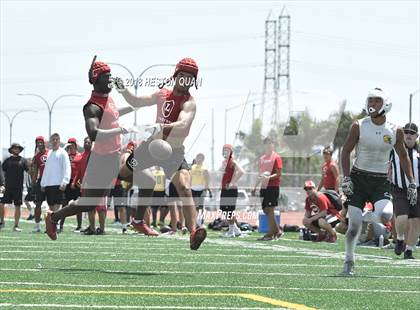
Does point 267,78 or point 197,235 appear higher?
point 267,78

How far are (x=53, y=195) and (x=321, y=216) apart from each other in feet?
17.9

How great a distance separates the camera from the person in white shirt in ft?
73.7

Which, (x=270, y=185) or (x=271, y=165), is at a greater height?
(x=271, y=165)

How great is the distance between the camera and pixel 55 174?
22.5 metres

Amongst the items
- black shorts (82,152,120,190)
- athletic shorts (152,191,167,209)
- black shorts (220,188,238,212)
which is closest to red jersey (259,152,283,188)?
black shorts (220,188,238,212)

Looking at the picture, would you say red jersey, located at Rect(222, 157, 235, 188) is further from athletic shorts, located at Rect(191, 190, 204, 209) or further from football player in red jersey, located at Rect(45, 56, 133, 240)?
football player in red jersey, located at Rect(45, 56, 133, 240)

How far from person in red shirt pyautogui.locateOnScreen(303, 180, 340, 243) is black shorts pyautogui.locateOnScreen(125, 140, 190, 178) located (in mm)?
9257

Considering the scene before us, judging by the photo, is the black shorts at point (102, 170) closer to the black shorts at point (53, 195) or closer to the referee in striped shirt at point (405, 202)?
the referee in striped shirt at point (405, 202)

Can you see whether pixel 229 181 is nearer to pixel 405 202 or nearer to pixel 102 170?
pixel 405 202

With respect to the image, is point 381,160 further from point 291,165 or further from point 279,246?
point 291,165

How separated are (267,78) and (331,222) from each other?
276 feet

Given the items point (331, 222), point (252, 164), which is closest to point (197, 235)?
point (331, 222)

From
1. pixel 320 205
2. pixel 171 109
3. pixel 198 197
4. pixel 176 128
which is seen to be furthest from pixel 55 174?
pixel 176 128

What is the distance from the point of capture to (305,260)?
14359mm
